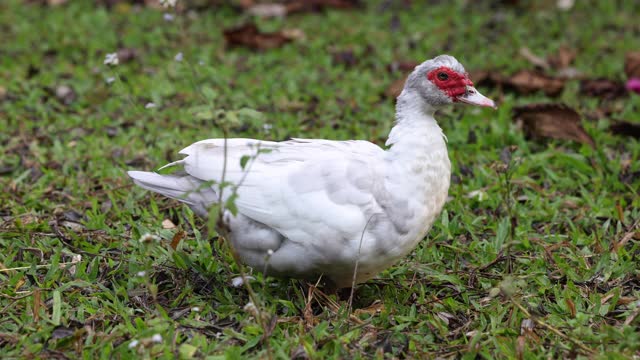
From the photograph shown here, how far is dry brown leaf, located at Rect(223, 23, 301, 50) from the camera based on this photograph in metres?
6.46

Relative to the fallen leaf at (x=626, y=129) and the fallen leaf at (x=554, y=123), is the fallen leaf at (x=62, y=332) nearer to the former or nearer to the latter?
the fallen leaf at (x=554, y=123)

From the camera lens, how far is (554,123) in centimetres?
493

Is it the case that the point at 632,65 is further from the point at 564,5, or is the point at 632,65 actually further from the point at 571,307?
the point at 571,307

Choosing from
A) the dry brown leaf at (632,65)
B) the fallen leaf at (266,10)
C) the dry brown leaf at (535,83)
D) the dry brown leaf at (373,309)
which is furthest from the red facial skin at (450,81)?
the fallen leaf at (266,10)

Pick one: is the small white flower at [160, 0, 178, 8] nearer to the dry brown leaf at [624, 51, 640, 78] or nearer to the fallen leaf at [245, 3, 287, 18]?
the dry brown leaf at [624, 51, 640, 78]

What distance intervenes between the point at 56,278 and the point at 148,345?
0.98m

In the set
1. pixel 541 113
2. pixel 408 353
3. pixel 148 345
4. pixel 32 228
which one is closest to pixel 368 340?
pixel 408 353

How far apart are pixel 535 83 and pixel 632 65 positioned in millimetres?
648

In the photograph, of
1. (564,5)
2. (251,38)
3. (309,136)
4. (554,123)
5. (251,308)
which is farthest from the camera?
(564,5)

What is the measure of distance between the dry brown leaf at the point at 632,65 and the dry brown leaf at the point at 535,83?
45 cm

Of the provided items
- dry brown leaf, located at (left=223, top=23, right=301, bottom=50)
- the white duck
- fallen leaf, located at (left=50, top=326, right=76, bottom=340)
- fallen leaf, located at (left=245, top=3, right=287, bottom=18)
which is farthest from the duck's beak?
fallen leaf, located at (left=245, top=3, right=287, bottom=18)

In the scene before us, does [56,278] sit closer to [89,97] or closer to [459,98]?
[459,98]

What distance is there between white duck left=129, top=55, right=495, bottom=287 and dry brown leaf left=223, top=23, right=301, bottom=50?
3265 millimetres

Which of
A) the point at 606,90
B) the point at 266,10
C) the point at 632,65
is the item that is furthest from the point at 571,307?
the point at 266,10
